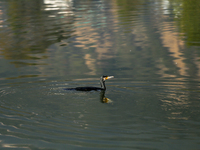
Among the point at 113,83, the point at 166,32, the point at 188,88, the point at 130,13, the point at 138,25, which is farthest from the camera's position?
the point at 130,13

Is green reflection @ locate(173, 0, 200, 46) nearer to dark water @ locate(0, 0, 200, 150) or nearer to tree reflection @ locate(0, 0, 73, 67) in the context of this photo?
dark water @ locate(0, 0, 200, 150)

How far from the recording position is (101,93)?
1312 cm

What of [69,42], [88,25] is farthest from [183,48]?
[88,25]

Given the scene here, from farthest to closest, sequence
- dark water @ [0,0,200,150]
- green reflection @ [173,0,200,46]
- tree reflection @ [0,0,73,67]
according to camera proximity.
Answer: green reflection @ [173,0,200,46] → tree reflection @ [0,0,73,67] → dark water @ [0,0,200,150]

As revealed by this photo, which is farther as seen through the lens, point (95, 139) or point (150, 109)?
point (150, 109)

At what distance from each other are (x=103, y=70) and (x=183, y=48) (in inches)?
276

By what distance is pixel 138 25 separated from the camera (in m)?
30.9

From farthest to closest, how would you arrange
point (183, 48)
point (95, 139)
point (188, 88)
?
point (183, 48), point (188, 88), point (95, 139)

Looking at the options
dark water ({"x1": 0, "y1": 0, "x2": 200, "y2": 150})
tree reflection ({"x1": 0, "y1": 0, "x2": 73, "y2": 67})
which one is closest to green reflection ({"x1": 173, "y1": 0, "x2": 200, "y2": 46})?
dark water ({"x1": 0, "y1": 0, "x2": 200, "y2": 150})

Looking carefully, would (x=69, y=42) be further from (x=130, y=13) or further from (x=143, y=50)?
(x=130, y=13)

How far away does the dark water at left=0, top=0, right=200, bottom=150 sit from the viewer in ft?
30.2

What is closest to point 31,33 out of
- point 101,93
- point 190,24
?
point 190,24

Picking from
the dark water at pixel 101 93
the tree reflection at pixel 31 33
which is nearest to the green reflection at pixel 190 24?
the dark water at pixel 101 93

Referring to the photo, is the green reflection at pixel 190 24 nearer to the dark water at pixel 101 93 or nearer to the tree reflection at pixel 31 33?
the dark water at pixel 101 93
